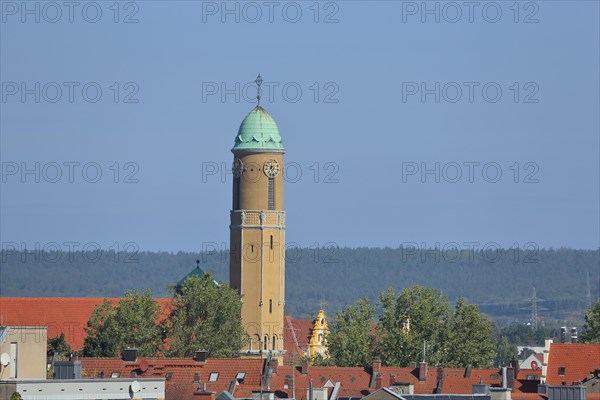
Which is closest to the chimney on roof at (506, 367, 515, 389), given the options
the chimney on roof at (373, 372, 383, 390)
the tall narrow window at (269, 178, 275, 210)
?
the chimney on roof at (373, 372, 383, 390)

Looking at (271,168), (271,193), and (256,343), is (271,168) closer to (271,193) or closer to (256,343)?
(271,193)

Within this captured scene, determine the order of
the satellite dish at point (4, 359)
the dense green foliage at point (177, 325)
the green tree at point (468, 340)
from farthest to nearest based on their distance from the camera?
1. the green tree at point (468, 340)
2. the dense green foliage at point (177, 325)
3. the satellite dish at point (4, 359)

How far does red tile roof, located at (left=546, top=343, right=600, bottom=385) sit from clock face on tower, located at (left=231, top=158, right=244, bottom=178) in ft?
187

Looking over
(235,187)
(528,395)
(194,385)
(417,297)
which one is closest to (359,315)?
(417,297)

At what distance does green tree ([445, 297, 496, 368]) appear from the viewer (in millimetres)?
139625

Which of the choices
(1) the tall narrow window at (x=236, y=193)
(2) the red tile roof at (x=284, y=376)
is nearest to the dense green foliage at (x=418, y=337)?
(1) the tall narrow window at (x=236, y=193)

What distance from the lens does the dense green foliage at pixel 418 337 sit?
453 ft

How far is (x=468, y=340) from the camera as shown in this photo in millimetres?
141500

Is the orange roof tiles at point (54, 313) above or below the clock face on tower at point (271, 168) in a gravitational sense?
below

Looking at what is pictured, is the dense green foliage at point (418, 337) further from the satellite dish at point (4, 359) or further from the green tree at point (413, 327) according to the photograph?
the satellite dish at point (4, 359)

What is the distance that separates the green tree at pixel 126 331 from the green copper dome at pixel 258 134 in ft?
79.3

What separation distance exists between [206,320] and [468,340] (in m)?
18.1

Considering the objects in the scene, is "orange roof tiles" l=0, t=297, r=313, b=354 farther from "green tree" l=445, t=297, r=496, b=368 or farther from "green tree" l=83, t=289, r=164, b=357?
"green tree" l=445, t=297, r=496, b=368

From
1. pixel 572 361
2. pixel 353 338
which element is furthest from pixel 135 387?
pixel 353 338
